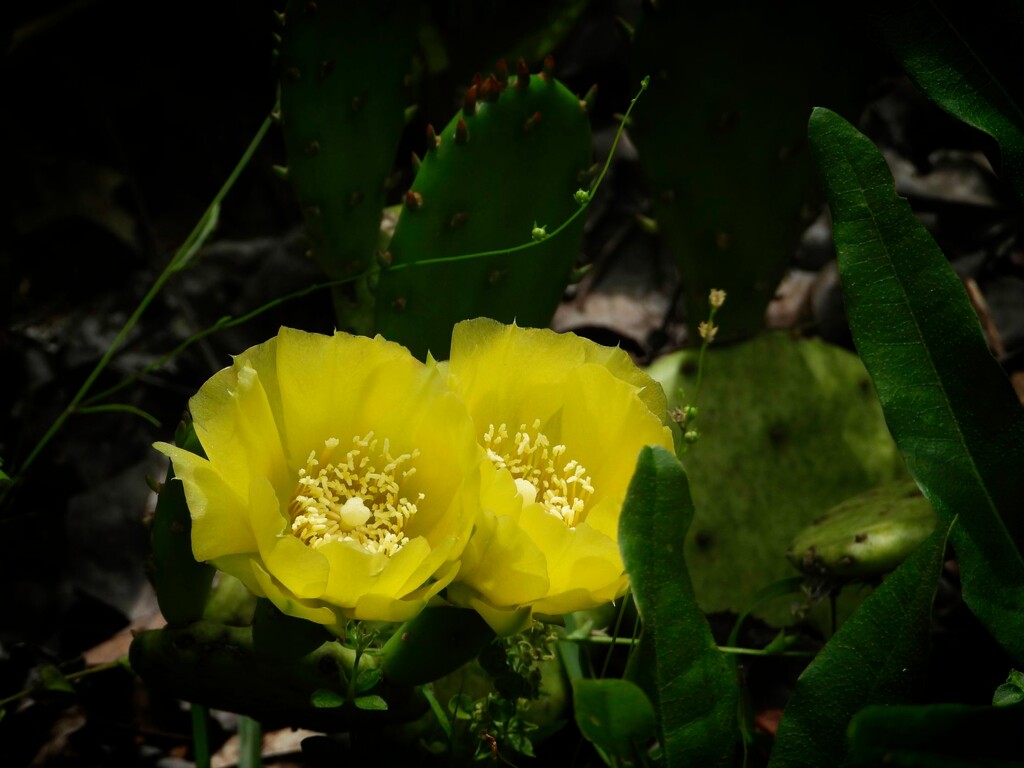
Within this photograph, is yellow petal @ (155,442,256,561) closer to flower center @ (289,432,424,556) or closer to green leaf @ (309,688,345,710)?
flower center @ (289,432,424,556)

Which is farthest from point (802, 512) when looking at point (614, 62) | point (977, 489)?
point (614, 62)

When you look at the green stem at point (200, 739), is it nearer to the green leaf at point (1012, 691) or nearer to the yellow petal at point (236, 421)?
the yellow petal at point (236, 421)

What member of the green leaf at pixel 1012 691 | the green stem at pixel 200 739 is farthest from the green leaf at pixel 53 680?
the green leaf at pixel 1012 691

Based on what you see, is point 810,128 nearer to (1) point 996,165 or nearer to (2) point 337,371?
(1) point 996,165

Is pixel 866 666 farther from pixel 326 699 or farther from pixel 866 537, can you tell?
pixel 326 699

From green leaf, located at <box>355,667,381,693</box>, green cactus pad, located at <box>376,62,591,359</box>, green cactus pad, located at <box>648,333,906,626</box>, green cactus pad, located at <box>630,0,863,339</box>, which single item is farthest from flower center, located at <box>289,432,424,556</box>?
green cactus pad, located at <box>630,0,863,339</box>
